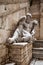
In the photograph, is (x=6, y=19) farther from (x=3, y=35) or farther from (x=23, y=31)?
(x=23, y=31)

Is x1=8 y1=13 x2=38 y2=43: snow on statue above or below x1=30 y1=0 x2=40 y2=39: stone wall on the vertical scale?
below

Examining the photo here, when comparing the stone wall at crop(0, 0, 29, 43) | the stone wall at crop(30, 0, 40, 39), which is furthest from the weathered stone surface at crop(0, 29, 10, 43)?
the stone wall at crop(30, 0, 40, 39)

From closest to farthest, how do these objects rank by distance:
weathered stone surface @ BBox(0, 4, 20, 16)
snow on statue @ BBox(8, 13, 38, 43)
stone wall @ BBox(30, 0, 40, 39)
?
weathered stone surface @ BBox(0, 4, 20, 16), snow on statue @ BBox(8, 13, 38, 43), stone wall @ BBox(30, 0, 40, 39)

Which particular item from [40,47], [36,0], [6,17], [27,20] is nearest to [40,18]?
[36,0]

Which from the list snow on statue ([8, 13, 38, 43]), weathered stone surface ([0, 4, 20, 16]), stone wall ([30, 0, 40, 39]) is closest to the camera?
weathered stone surface ([0, 4, 20, 16])

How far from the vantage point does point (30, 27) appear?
15.9 ft

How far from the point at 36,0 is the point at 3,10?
141 inches

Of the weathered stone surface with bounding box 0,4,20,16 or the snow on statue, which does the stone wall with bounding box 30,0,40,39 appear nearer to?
the snow on statue

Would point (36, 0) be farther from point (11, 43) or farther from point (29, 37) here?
point (11, 43)

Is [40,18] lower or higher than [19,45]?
higher

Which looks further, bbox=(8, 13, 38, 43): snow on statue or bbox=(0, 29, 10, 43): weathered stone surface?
bbox=(8, 13, 38, 43): snow on statue

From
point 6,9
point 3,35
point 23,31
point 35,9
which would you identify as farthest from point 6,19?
point 35,9

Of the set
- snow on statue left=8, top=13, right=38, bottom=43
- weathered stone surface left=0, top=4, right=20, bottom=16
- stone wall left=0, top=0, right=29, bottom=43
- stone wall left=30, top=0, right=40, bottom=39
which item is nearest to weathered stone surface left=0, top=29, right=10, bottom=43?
stone wall left=0, top=0, right=29, bottom=43

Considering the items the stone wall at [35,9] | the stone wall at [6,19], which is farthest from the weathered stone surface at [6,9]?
the stone wall at [35,9]
